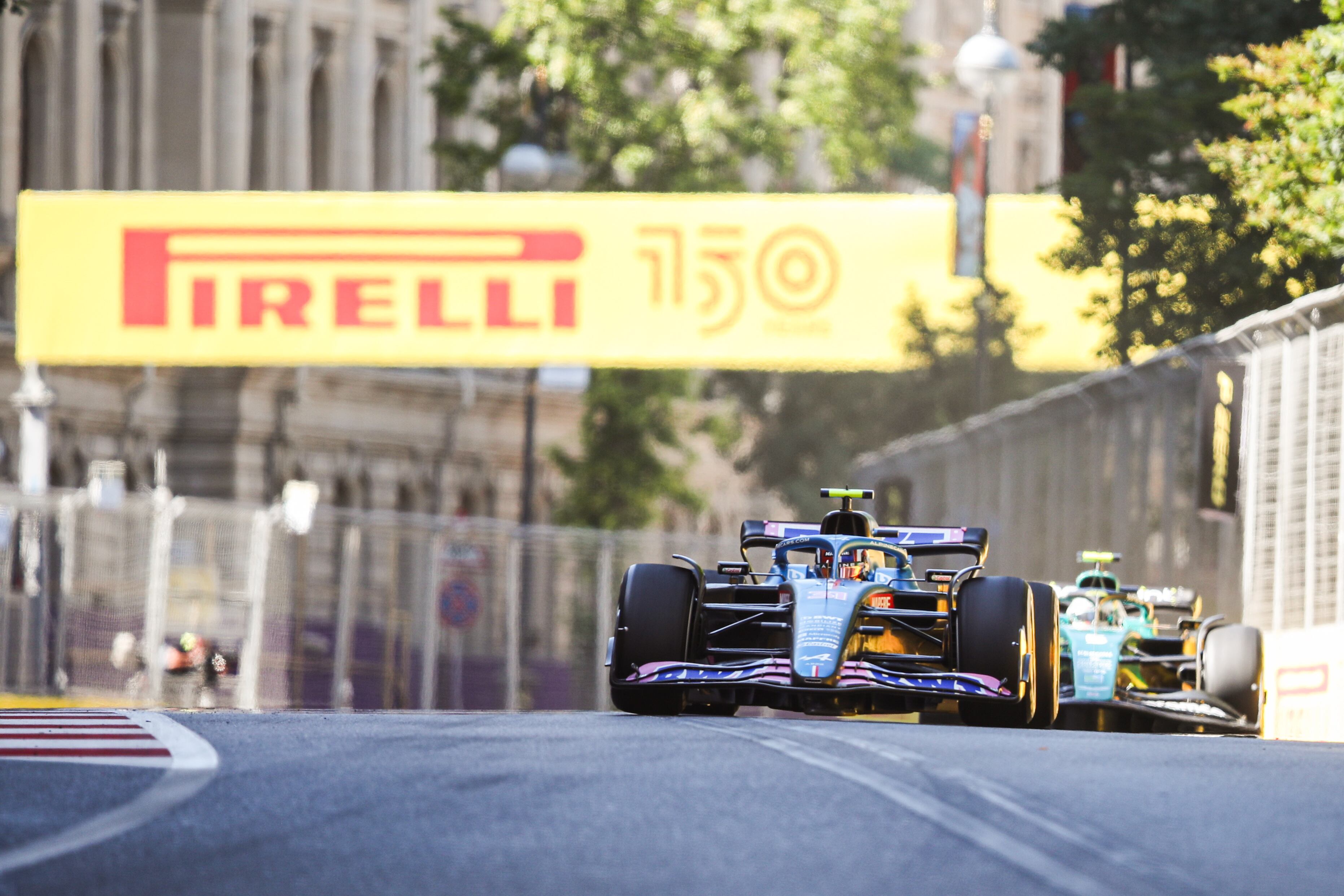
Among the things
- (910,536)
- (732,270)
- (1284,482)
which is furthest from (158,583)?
(910,536)

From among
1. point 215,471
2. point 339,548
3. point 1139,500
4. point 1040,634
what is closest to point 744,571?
point 1040,634

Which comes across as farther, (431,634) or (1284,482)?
(431,634)

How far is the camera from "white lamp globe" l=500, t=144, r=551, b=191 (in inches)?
1152

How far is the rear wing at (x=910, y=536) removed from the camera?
14.9m

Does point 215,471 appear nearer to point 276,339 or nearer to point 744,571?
point 276,339

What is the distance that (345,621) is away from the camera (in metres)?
27.0

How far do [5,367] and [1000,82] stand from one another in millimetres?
16143

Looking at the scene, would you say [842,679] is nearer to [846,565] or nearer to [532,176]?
[846,565]

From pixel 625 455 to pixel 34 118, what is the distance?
1049cm

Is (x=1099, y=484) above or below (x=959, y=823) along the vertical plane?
above

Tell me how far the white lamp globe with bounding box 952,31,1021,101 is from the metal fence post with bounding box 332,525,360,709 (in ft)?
24.9

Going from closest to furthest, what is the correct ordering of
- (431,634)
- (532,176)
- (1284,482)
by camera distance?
1. (1284,482)
2. (431,634)
3. (532,176)

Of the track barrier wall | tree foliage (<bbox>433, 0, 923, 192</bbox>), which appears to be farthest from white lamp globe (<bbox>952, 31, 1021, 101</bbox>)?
tree foliage (<bbox>433, 0, 923, 192</bbox>)

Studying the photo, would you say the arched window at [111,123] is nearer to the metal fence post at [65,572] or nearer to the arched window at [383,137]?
the arched window at [383,137]
